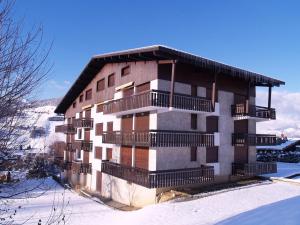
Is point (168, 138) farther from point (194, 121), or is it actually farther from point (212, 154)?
point (212, 154)

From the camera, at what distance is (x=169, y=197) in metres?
17.3

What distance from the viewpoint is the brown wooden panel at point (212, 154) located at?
20188 mm

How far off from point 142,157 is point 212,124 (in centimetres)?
538

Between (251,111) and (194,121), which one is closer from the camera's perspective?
(194,121)

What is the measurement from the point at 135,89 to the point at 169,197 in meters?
7.80

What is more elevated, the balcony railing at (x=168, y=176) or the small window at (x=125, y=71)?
the small window at (x=125, y=71)

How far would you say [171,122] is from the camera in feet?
60.6

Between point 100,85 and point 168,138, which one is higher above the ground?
point 100,85

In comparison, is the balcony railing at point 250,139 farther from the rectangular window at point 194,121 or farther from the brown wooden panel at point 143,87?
the brown wooden panel at point 143,87

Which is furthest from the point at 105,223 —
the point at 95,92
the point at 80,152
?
the point at 80,152

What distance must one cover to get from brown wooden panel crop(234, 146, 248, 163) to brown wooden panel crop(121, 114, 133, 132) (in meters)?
7.91

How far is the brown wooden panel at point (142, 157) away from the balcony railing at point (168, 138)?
81 centimetres

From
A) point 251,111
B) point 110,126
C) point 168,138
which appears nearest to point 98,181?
point 110,126

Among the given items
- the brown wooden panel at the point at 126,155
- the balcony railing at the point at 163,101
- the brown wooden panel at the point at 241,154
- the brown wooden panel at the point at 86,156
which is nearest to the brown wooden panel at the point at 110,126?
the brown wooden panel at the point at 126,155
